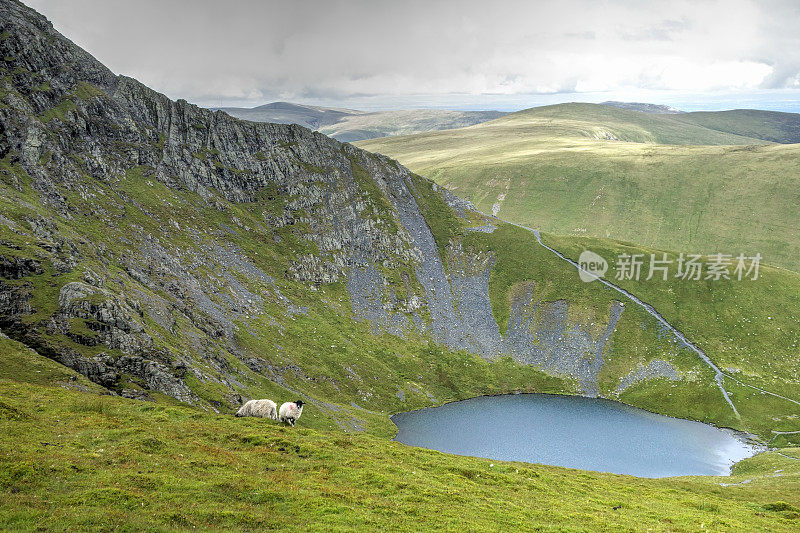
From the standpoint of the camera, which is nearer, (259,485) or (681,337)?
(259,485)

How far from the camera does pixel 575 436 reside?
277 ft

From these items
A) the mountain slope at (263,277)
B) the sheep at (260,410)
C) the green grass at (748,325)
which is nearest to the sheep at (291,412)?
the sheep at (260,410)

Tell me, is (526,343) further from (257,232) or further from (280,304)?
(257,232)

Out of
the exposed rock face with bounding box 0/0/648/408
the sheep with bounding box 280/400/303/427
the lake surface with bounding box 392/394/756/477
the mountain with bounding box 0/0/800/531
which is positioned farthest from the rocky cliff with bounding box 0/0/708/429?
the sheep with bounding box 280/400/303/427

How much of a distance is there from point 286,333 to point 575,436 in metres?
60.3

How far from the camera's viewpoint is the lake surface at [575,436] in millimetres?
75250

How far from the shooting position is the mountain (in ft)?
86.6

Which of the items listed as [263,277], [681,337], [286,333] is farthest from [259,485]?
[681,337]

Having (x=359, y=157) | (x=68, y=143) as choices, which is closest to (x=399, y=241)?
(x=359, y=157)

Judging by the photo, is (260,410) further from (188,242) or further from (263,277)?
(188,242)

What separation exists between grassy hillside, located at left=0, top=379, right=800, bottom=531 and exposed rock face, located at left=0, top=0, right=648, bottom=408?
17403mm

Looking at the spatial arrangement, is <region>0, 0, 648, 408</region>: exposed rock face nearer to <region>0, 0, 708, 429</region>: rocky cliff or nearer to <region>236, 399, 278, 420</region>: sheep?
<region>0, 0, 708, 429</region>: rocky cliff

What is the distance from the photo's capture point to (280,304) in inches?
3989

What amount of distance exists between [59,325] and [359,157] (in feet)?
393
